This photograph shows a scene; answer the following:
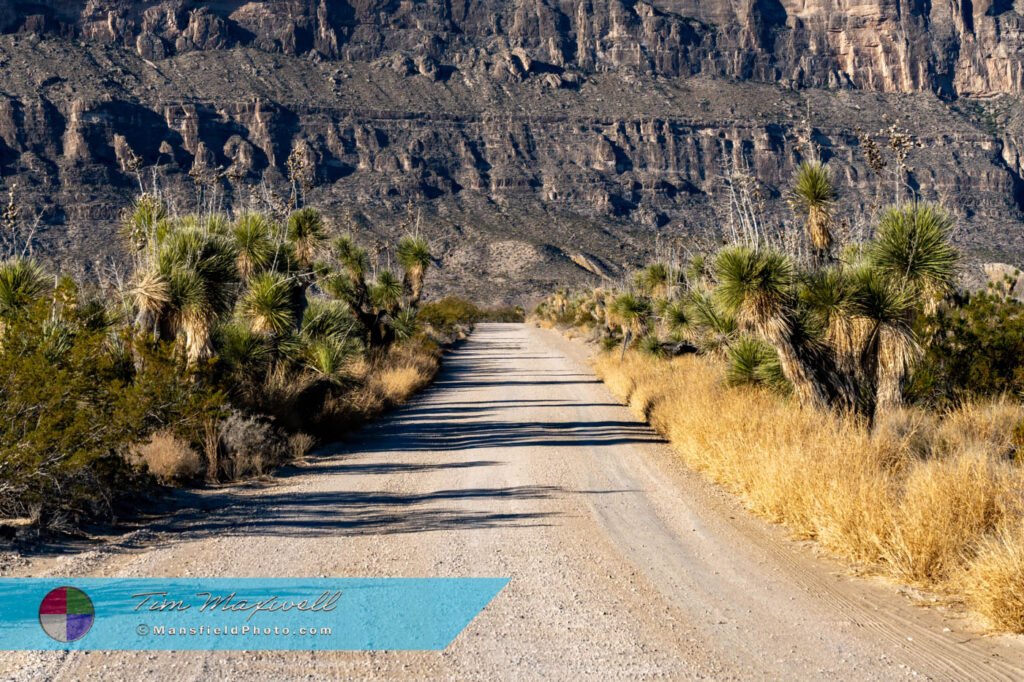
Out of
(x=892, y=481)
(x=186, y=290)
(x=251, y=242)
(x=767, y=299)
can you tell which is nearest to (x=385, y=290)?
(x=251, y=242)

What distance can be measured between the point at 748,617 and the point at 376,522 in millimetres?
4071

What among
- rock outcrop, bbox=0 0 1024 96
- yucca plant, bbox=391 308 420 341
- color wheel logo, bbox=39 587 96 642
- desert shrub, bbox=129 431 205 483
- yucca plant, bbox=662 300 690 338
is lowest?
yucca plant, bbox=391 308 420 341

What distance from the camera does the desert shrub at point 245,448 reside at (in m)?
12.1

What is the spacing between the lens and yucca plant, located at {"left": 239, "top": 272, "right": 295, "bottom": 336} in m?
16.2

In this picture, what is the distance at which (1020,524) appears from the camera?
6.85m

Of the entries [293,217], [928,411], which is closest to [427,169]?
[293,217]

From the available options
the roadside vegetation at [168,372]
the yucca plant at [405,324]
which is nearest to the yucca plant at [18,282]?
the roadside vegetation at [168,372]

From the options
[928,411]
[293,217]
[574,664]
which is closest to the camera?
[574,664]

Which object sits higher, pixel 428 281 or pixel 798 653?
pixel 798 653

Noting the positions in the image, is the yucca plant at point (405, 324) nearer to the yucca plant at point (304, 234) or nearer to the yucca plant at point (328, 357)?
the yucca plant at point (304, 234)

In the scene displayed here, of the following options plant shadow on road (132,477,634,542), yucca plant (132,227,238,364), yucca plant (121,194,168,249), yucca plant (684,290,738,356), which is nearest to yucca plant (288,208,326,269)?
yucca plant (121,194,168,249)

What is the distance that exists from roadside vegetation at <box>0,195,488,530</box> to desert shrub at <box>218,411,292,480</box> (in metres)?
0.02

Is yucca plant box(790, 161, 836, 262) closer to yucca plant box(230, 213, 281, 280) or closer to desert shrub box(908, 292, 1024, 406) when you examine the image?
desert shrub box(908, 292, 1024, 406)

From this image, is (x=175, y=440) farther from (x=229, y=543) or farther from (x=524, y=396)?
(x=524, y=396)
